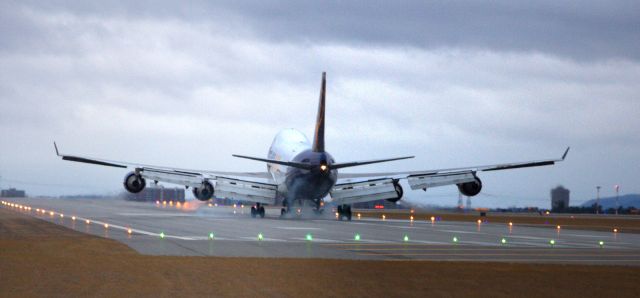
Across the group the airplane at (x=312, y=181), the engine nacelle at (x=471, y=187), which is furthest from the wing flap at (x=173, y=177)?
the engine nacelle at (x=471, y=187)

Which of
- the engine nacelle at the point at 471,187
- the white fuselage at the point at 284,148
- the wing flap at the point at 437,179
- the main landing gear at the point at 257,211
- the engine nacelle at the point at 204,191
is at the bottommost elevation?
the main landing gear at the point at 257,211

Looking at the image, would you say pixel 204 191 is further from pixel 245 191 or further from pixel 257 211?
pixel 257 211

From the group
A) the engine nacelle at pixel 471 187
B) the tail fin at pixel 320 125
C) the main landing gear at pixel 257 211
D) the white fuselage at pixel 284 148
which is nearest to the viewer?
the engine nacelle at pixel 471 187

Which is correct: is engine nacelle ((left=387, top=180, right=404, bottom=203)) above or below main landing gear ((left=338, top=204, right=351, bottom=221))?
above

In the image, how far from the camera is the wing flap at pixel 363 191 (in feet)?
228

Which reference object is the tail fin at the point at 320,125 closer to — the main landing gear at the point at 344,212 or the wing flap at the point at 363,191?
the wing flap at the point at 363,191

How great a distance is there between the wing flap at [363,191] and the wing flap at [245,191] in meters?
5.11

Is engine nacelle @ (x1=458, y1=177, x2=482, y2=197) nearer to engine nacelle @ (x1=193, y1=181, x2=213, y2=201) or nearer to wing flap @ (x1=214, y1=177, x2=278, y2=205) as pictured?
wing flap @ (x1=214, y1=177, x2=278, y2=205)

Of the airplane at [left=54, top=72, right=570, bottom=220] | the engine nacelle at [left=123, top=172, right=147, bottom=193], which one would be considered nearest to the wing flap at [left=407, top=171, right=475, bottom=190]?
the airplane at [left=54, top=72, right=570, bottom=220]

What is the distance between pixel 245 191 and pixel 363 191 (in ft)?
29.4

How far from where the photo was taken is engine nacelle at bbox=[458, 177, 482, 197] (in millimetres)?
64125

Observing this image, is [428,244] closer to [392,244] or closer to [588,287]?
[392,244]

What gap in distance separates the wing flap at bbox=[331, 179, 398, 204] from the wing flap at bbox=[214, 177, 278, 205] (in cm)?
511

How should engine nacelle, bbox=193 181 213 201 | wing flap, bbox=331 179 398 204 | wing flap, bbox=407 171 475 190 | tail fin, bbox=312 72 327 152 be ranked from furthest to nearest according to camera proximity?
wing flap, bbox=331 179 398 204 → engine nacelle, bbox=193 181 213 201 → tail fin, bbox=312 72 327 152 → wing flap, bbox=407 171 475 190
